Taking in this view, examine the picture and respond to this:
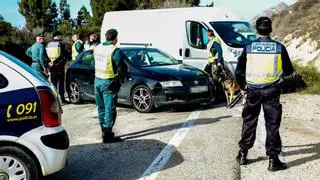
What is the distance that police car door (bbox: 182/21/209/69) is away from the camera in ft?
A: 45.5

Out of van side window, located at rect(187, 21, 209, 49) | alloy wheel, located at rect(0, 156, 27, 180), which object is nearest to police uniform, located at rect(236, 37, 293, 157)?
alloy wheel, located at rect(0, 156, 27, 180)

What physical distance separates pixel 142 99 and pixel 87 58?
2403mm

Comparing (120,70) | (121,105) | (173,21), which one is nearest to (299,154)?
(120,70)

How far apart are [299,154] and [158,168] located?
1.95 meters

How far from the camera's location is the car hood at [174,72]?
435 inches

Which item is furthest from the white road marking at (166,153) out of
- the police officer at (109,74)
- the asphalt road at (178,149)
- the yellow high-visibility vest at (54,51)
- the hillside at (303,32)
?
the hillside at (303,32)

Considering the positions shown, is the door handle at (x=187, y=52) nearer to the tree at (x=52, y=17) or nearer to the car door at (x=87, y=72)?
the car door at (x=87, y=72)

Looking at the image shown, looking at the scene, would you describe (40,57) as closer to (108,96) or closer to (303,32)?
(108,96)

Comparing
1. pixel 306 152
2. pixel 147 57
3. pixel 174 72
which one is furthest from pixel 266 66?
pixel 147 57

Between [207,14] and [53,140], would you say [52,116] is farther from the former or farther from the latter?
[207,14]

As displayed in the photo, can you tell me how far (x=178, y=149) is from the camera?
7.62 meters

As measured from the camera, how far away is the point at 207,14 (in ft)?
47.4

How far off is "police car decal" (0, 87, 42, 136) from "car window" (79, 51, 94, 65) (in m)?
7.24

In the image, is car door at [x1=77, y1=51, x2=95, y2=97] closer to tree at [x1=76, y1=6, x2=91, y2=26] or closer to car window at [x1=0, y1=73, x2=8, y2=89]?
car window at [x1=0, y1=73, x2=8, y2=89]
